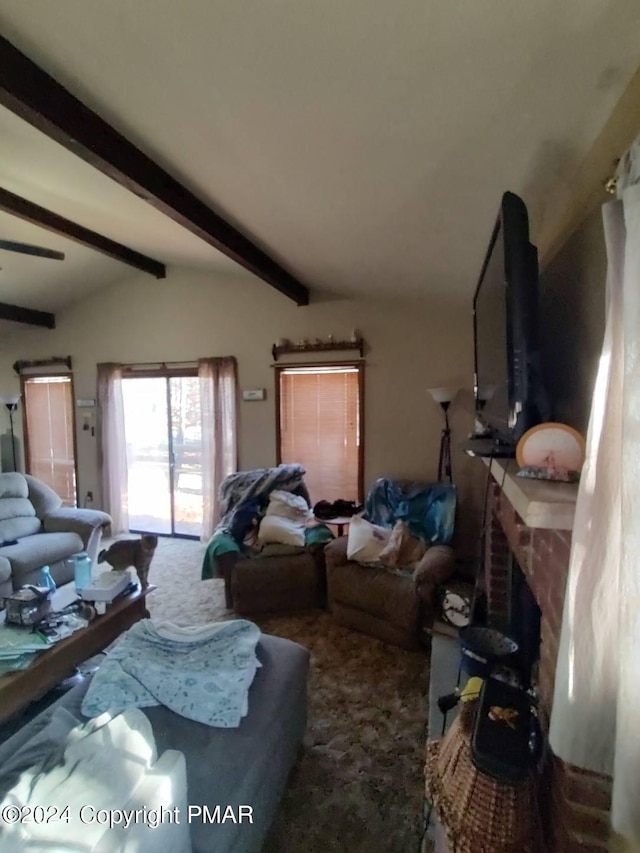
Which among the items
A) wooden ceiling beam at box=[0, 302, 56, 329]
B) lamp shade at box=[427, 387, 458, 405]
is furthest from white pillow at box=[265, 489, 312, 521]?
wooden ceiling beam at box=[0, 302, 56, 329]

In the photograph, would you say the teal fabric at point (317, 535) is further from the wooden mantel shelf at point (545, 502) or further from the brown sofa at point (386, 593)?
the wooden mantel shelf at point (545, 502)

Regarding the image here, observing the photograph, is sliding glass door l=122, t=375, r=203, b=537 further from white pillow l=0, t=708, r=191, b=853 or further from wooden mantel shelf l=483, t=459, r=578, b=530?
wooden mantel shelf l=483, t=459, r=578, b=530

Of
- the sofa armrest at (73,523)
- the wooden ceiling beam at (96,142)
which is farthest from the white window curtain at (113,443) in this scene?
the wooden ceiling beam at (96,142)

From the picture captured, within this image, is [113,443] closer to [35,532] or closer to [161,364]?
[161,364]

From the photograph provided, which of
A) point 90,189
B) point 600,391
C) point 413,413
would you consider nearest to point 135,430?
point 90,189

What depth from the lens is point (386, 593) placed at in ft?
8.32

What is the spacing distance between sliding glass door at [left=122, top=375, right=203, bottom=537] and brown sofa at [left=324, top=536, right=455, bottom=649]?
239cm

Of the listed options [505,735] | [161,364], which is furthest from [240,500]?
[505,735]

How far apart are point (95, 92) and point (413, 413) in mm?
3002

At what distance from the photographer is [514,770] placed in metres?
0.97

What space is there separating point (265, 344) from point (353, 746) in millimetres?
3362

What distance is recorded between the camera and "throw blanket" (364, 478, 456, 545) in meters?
2.89

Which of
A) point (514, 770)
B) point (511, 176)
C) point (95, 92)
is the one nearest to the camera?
point (514, 770)

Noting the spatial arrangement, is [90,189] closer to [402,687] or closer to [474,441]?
[474,441]
